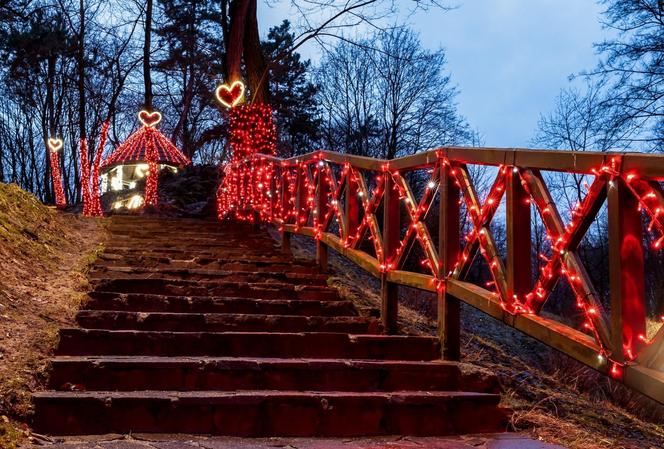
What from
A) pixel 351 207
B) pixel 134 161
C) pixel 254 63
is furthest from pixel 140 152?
pixel 351 207

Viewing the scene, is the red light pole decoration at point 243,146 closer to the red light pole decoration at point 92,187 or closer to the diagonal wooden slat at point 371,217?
the red light pole decoration at point 92,187

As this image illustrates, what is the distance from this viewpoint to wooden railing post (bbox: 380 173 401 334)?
5715 mm

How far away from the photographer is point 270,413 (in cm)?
380

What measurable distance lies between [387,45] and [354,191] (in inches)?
864

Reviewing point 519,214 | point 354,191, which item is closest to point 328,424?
point 519,214

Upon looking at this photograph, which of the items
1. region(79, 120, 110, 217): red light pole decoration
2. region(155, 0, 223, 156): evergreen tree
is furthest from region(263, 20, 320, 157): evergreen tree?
region(79, 120, 110, 217): red light pole decoration

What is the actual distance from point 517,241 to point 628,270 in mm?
1057

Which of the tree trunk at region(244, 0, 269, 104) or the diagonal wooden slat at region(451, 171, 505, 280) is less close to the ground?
the tree trunk at region(244, 0, 269, 104)

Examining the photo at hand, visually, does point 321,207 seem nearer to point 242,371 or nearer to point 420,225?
point 420,225

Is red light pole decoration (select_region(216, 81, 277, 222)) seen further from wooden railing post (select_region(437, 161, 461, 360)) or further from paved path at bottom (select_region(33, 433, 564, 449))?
paved path at bottom (select_region(33, 433, 564, 449))

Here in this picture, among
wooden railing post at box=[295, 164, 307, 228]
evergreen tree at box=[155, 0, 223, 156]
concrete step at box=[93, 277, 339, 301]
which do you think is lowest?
concrete step at box=[93, 277, 339, 301]

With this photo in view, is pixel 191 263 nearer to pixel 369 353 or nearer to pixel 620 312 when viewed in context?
pixel 369 353

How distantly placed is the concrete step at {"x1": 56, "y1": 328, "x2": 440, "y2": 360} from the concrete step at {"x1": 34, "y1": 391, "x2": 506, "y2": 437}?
0.74 metres

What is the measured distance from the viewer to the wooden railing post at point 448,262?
499 cm
